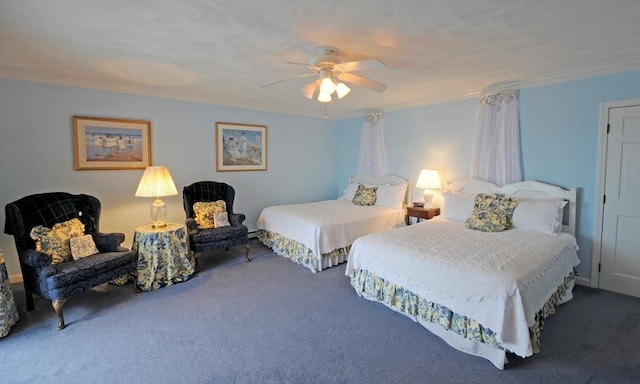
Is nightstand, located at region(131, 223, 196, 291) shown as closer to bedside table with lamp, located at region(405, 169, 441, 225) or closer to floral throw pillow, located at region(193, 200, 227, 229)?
floral throw pillow, located at region(193, 200, 227, 229)

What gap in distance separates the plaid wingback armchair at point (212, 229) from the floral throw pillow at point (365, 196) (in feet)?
6.35

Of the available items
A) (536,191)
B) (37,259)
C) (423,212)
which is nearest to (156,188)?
(37,259)

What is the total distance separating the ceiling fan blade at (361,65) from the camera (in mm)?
2351

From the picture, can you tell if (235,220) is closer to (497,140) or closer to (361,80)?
(361,80)

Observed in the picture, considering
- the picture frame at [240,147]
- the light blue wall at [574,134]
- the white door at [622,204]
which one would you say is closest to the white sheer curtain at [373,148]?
the picture frame at [240,147]

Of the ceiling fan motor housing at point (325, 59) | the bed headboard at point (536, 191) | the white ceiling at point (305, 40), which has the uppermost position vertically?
the white ceiling at point (305, 40)

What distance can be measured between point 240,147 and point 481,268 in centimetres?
407

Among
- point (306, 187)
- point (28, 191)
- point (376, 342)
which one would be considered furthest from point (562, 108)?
point (28, 191)

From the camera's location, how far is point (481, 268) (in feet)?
7.46

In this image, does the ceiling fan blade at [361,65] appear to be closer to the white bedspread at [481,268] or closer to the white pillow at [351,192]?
the white bedspread at [481,268]

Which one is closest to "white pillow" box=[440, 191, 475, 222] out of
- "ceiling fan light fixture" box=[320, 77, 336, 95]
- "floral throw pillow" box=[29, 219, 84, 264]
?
"ceiling fan light fixture" box=[320, 77, 336, 95]

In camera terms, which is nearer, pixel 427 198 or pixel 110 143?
pixel 110 143

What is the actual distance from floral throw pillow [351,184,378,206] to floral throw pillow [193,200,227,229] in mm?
2238

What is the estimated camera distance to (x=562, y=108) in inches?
138
